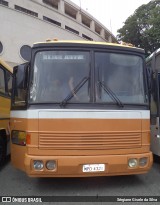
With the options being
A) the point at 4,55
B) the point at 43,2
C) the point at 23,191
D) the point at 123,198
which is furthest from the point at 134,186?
the point at 43,2

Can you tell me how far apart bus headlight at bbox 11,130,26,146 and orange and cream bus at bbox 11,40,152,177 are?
0.02m

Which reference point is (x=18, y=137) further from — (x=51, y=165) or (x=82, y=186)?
(x=82, y=186)

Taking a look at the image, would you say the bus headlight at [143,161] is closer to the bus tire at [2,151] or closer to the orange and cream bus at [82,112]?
the orange and cream bus at [82,112]

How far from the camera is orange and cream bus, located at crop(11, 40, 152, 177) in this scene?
576 centimetres

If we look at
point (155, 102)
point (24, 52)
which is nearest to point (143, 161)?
point (155, 102)

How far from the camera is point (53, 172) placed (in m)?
5.70

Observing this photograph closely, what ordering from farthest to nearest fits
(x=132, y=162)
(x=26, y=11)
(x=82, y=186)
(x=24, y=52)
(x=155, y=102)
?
(x=26, y=11) < (x=24, y=52) < (x=155, y=102) < (x=82, y=186) < (x=132, y=162)

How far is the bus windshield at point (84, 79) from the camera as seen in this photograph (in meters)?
5.99

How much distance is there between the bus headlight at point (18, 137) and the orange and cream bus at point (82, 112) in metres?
0.02

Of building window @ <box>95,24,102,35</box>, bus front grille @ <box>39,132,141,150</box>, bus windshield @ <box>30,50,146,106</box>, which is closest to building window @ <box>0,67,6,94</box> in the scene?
bus windshield @ <box>30,50,146,106</box>

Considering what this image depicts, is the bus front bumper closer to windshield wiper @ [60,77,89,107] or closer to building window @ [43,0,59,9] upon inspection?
windshield wiper @ [60,77,89,107]

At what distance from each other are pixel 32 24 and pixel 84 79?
29040mm

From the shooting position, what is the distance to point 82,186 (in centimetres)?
633

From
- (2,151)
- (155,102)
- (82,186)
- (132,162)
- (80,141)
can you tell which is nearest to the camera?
(80,141)
